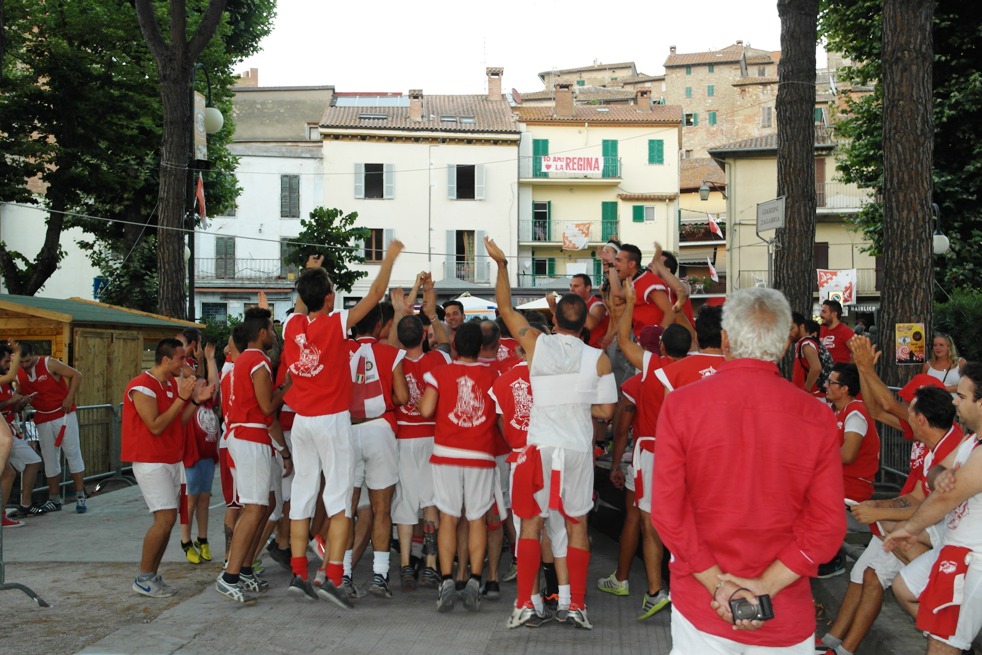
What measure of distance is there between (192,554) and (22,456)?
400cm

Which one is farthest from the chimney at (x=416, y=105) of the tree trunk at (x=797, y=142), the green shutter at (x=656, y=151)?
the tree trunk at (x=797, y=142)

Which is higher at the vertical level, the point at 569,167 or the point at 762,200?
the point at 569,167

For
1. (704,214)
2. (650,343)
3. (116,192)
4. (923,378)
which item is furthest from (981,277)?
(704,214)

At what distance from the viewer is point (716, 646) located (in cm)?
358

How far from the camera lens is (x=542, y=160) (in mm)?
52344

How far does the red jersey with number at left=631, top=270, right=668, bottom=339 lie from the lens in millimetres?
9211

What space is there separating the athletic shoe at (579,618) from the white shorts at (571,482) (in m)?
0.62

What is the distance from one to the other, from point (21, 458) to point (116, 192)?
17885 millimetres

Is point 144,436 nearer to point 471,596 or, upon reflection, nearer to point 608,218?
point 471,596

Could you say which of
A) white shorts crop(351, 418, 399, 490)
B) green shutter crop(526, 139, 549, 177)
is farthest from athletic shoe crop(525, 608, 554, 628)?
green shutter crop(526, 139, 549, 177)

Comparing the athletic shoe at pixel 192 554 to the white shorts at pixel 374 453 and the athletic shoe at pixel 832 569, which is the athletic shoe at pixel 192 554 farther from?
the athletic shoe at pixel 832 569

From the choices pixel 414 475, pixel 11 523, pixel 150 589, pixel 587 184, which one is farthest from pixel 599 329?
pixel 587 184

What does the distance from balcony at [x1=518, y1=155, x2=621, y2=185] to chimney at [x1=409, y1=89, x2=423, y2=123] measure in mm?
5438

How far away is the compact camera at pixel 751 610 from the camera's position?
3.46m
